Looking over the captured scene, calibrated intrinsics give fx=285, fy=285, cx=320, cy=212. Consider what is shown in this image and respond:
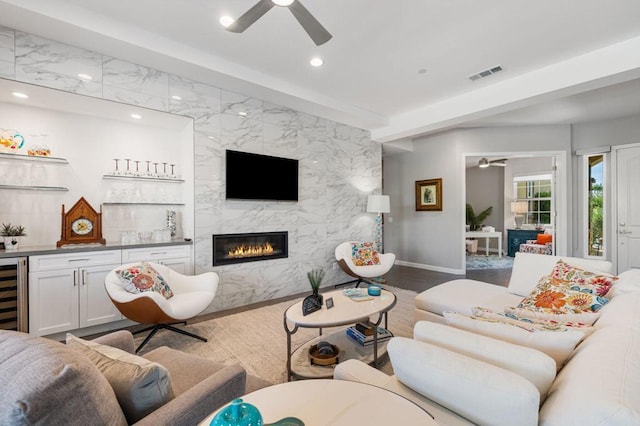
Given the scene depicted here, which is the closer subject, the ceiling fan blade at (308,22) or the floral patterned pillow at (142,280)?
the ceiling fan blade at (308,22)

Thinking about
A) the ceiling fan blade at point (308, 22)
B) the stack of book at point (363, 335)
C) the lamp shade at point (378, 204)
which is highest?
the ceiling fan blade at point (308, 22)

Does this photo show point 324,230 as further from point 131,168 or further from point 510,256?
point 510,256

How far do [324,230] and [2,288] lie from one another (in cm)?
387

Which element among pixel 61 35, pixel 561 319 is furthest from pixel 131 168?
pixel 561 319

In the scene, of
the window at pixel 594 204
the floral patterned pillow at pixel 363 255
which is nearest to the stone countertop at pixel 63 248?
the floral patterned pillow at pixel 363 255

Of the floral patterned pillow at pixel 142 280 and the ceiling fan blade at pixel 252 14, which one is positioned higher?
the ceiling fan blade at pixel 252 14

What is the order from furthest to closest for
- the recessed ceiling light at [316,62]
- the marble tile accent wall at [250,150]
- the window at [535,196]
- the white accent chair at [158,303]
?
1. the window at [535,196]
2. the recessed ceiling light at [316,62]
3. the marble tile accent wall at [250,150]
4. the white accent chair at [158,303]

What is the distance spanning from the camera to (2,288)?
2578 millimetres

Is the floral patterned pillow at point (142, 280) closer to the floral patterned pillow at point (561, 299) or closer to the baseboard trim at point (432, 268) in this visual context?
the floral patterned pillow at point (561, 299)

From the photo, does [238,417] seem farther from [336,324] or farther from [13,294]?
[13,294]

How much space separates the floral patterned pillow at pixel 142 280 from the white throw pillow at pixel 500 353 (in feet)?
8.41

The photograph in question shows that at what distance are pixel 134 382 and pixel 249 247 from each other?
3.27 metres

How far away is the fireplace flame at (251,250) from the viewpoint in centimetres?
409

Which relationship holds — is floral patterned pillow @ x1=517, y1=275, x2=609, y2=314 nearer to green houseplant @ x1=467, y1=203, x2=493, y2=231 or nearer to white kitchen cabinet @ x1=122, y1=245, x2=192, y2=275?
white kitchen cabinet @ x1=122, y1=245, x2=192, y2=275
